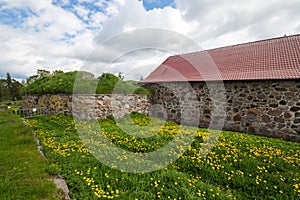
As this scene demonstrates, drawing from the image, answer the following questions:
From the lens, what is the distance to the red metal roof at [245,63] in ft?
24.6

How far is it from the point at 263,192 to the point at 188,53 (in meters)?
11.7

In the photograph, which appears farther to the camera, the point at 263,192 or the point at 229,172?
the point at 229,172

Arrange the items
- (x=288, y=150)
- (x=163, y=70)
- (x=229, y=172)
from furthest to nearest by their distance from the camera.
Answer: (x=163, y=70) → (x=288, y=150) → (x=229, y=172)

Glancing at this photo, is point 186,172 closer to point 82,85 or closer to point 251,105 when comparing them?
point 251,105

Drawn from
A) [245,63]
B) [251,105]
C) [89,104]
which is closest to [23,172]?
[89,104]

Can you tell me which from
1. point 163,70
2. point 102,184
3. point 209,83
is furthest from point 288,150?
point 163,70

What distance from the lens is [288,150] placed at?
5.09m

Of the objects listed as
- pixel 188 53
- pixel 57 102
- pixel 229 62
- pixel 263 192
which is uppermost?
pixel 188 53

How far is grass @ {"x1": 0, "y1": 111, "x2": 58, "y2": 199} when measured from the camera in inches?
97.9

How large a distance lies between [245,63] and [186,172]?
299 inches

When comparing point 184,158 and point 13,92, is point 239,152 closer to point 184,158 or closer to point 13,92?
point 184,158

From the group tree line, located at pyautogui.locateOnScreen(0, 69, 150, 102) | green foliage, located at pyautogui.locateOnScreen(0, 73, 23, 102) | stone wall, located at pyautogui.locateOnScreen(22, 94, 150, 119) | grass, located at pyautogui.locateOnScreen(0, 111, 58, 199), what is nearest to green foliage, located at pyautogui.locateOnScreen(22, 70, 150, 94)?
tree line, located at pyautogui.locateOnScreen(0, 69, 150, 102)

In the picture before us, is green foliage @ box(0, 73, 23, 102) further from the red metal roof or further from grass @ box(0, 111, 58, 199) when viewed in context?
grass @ box(0, 111, 58, 199)

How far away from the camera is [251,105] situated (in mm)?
7836
